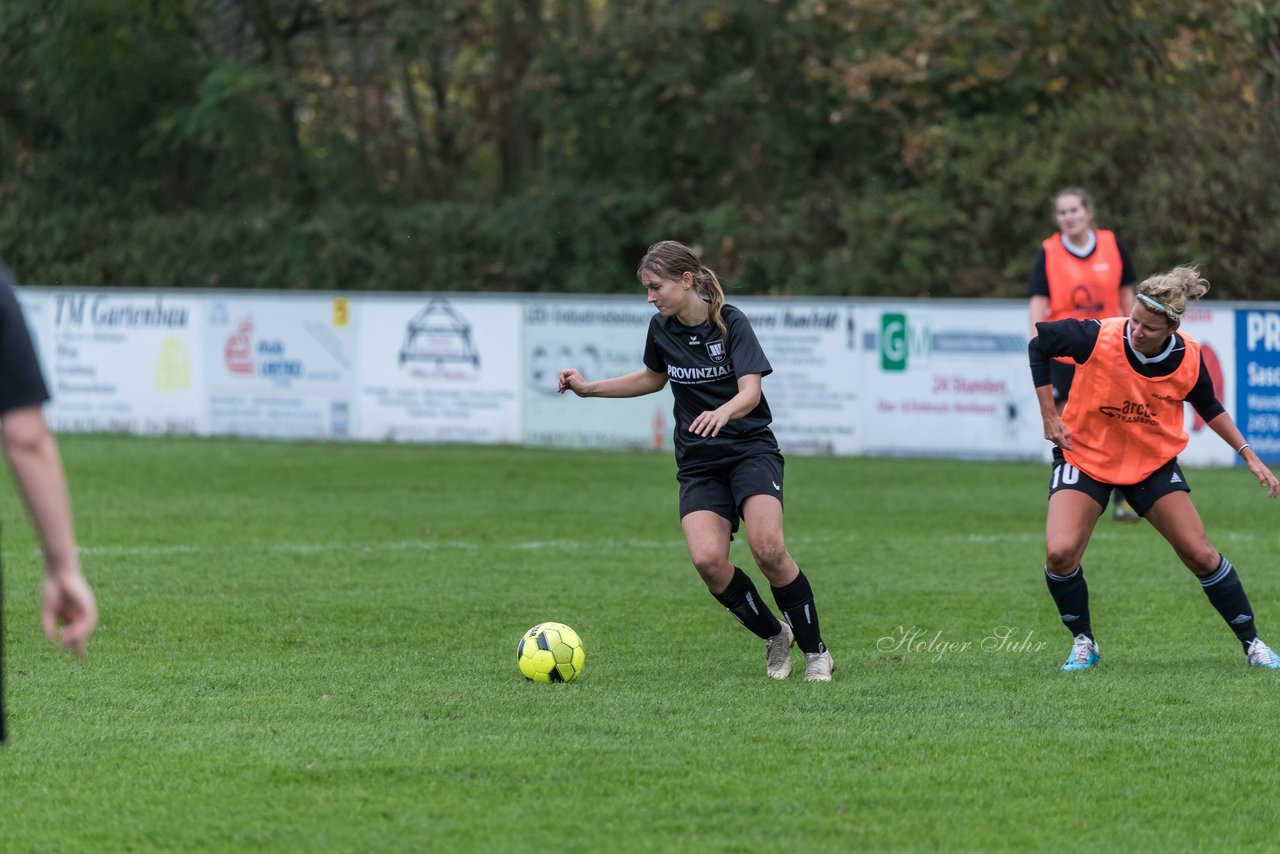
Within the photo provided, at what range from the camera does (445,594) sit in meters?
9.72

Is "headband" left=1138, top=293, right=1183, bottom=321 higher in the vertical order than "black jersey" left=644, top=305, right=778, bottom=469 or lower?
higher

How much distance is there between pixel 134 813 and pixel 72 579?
1901mm

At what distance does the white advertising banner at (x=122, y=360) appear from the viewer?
2125cm

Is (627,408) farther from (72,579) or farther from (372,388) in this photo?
(72,579)

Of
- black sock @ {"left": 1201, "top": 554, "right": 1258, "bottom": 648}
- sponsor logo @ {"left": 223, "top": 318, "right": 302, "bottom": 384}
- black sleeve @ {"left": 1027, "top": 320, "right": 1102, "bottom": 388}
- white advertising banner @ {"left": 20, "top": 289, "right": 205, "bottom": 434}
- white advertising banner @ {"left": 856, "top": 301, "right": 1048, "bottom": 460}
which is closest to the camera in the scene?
black sleeve @ {"left": 1027, "top": 320, "right": 1102, "bottom": 388}

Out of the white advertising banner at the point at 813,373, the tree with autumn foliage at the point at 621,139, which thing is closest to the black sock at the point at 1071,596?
the white advertising banner at the point at 813,373

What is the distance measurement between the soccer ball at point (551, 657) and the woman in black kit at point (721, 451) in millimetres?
589

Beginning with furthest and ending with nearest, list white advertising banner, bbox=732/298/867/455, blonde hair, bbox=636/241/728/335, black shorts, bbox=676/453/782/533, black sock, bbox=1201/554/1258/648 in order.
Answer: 1. white advertising banner, bbox=732/298/867/455
2. black sock, bbox=1201/554/1258/648
3. black shorts, bbox=676/453/782/533
4. blonde hair, bbox=636/241/728/335

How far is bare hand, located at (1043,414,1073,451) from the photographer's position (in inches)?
283

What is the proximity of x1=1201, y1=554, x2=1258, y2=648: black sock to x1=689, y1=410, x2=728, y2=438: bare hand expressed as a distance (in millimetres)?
2158

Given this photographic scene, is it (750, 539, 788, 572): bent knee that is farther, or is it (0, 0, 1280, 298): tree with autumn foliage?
(0, 0, 1280, 298): tree with autumn foliage

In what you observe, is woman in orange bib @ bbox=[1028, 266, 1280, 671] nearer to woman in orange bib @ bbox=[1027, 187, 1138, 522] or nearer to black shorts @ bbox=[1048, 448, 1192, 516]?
black shorts @ bbox=[1048, 448, 1192, 516]

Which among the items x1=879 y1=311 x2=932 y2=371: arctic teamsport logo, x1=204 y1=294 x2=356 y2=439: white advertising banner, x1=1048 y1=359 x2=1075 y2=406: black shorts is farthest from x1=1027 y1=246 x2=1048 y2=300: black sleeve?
x1=204 y1=294 x2=356 y2=439: white advertising banner

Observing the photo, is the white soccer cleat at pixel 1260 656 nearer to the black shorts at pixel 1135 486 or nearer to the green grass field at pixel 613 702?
the green grass field at pixel 613 702
